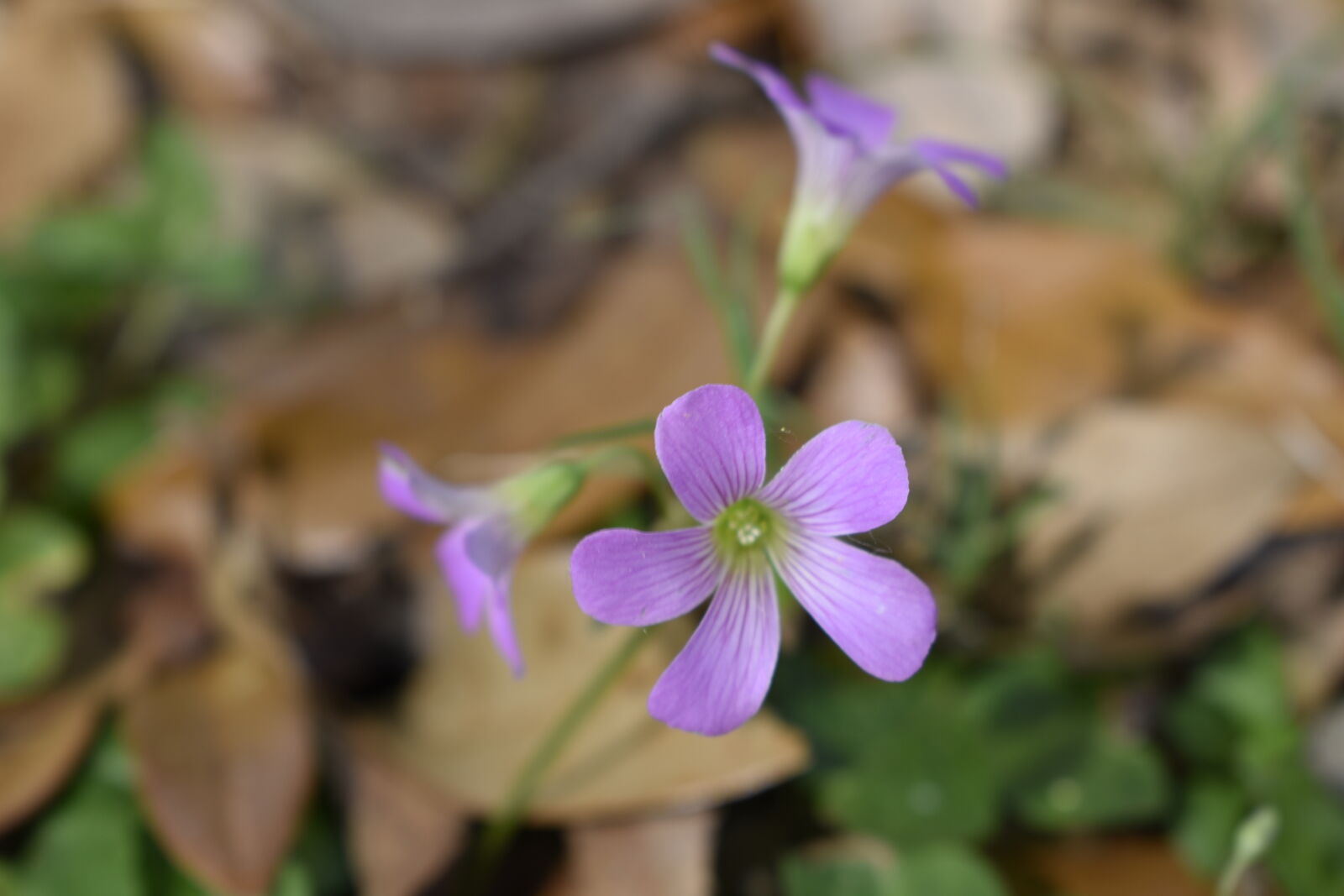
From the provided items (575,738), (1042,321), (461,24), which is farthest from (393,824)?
(461,24)

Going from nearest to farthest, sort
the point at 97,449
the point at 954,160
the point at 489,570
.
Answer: the point at 489,570 < the point at 954,160 < the point at 97,449

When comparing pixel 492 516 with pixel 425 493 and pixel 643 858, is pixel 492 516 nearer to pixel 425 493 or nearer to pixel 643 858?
pixel 425 493

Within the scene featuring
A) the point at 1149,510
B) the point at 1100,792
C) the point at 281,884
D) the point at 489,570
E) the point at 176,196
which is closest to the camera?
the point at 489,570

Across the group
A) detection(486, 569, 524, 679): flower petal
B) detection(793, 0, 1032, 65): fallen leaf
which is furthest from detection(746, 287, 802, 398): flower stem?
detection(793, 0, 1032, 65): fallen leaf

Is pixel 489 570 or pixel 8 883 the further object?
pixel 8 883

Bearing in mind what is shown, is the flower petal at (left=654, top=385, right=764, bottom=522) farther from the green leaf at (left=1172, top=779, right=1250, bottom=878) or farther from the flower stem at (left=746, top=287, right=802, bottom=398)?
the green leaf at (left=1172, top=779, right=1250, bottom=878)

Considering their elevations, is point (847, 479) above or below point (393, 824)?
above

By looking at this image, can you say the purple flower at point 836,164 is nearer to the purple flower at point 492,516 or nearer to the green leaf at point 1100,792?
the purple flower at point 492,516
